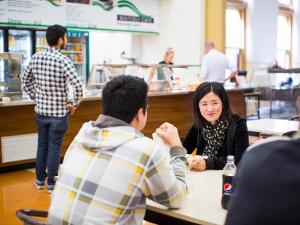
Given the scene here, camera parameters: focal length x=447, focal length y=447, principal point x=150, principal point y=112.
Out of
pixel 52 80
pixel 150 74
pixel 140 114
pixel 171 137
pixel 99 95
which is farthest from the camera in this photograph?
pixel 150 74

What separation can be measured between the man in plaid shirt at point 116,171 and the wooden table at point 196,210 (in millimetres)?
58

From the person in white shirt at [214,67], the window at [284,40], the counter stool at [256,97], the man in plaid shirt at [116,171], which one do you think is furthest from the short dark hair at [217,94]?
the window at [284,40]

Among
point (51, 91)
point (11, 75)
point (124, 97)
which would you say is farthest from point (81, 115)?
point (124, 97)

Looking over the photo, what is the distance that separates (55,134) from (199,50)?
5.96m

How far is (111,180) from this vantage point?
154 cm

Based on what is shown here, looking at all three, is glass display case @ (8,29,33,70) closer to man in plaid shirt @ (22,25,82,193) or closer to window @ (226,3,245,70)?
man in plaid shirt @ (22,25,82,193)

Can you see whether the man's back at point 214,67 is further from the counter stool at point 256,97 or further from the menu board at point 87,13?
the menu board at point 87,13

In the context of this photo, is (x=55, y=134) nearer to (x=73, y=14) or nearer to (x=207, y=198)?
(x=207, y=198)

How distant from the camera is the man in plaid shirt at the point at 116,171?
1.54 metres

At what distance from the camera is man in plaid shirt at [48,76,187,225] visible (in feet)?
5.04

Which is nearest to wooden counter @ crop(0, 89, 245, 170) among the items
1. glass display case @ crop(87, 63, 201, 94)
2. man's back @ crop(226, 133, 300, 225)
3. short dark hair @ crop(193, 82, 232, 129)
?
glass display case @ crop(87, 63, 201, 94)

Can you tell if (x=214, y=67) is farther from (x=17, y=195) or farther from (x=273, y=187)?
(x=273, y=187)

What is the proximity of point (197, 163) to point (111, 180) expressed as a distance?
897 mm

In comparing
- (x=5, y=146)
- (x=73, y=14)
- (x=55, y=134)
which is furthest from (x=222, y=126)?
(x=73, y=14)
